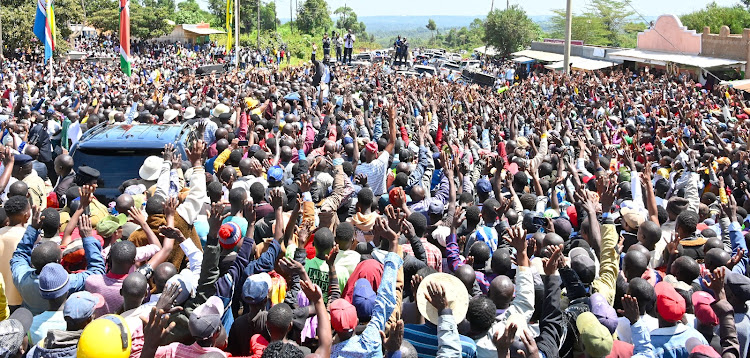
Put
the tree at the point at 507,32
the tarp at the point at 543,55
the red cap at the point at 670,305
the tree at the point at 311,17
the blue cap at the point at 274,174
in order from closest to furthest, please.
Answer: the red cap at the point at 670,305
the blue cap at the point at 274,174
the tarp at the point at 543,55
the tree at the point at 507,32
the tree at the point at 311,17

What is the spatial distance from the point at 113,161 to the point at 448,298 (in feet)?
17.9

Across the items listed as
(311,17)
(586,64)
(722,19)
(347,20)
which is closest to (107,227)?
(586,64)

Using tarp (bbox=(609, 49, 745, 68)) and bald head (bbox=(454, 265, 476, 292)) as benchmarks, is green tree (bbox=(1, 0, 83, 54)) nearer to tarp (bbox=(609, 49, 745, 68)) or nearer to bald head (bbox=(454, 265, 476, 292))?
tarp (bbox=(609, 49, 745, 68))

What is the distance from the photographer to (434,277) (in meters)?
3.70

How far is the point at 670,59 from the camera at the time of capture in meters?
26.8

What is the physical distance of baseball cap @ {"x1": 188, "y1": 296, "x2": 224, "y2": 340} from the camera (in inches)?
142

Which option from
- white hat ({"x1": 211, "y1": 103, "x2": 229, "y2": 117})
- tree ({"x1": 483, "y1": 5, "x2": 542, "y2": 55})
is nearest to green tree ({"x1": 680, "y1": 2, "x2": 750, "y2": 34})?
tree ({"x1": 483, "y1": 5, "x2": 542, "y2": 55})

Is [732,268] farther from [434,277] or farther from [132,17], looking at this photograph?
[132,17]

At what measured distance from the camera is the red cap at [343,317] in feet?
11.7

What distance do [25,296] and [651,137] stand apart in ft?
34.2

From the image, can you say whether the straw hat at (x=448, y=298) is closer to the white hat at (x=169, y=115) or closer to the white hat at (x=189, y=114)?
the white hat at (x=169, y=115)

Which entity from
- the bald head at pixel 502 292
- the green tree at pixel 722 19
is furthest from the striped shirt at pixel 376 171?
the green tree at pixel 722 19

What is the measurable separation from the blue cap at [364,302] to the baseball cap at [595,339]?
1.12 metres

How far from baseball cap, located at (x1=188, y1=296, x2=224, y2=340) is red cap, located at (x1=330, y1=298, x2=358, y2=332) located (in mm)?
635
